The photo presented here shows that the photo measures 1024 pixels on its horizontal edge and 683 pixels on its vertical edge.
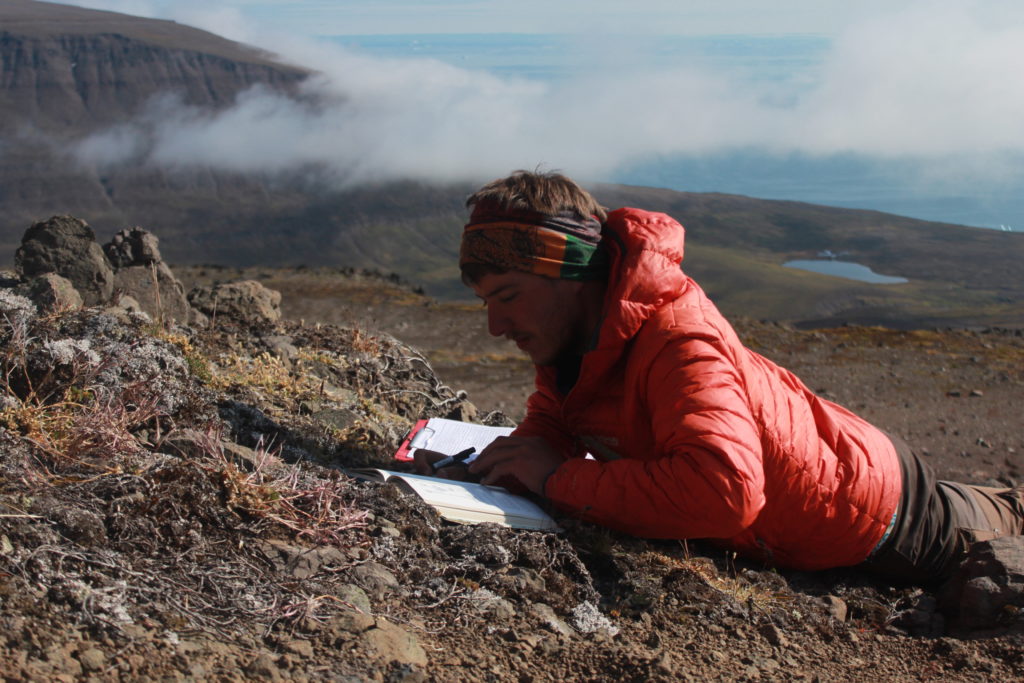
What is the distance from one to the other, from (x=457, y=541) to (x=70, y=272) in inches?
171

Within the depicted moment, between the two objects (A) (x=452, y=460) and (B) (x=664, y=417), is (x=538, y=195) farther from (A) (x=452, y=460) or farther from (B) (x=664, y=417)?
(A) (x=452, y=460)

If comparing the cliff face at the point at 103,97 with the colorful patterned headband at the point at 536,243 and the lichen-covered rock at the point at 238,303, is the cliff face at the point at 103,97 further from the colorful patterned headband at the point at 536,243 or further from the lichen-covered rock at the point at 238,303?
the colorful patterned headband at the point at 536,243

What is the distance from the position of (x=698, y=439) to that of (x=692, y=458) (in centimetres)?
6

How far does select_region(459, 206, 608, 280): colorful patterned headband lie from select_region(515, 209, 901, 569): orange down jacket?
3.7 inches

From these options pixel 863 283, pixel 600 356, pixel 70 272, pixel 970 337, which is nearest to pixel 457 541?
pixel 600 356

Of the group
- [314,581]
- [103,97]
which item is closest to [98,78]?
[103,97]

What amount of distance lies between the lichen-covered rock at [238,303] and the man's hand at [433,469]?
3473mm

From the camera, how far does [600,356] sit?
2.84 metres

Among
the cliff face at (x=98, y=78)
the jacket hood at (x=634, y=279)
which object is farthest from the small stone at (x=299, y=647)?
the cliff face at (x=98, y=78)

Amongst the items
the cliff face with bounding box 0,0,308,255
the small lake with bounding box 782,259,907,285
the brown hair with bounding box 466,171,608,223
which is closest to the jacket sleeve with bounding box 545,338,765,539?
the brown hair with bounding box 466,171,608,223

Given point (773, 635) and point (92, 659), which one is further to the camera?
point (773, 635)

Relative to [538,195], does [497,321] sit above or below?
below

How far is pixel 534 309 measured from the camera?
2926mm

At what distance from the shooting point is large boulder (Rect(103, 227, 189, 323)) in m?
6.60
